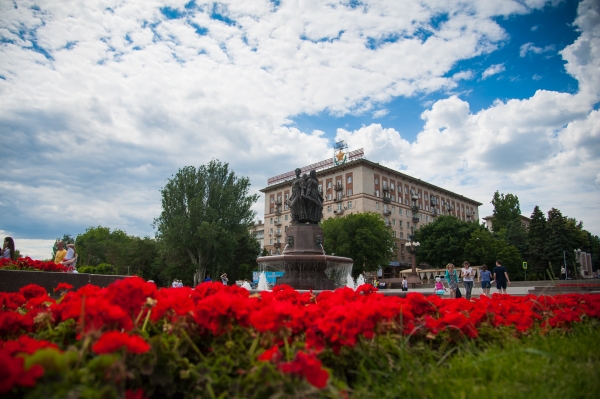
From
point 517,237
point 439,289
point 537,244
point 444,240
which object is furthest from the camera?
point 517,237

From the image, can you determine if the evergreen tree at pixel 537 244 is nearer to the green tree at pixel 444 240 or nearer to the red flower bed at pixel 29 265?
the green tree at pixel 444 240

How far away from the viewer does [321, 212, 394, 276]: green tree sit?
49.8m

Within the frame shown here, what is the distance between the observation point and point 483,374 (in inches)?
95.3

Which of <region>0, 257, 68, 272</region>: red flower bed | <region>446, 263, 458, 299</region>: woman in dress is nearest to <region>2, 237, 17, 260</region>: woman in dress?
<region>0, 257, 68, 272</region>: red flower bed

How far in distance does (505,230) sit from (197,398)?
79936 millimetres

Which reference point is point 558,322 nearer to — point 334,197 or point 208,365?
point 208,365

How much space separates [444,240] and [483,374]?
5956 cm

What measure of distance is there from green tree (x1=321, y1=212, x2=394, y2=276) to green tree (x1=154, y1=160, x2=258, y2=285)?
15.6 meters

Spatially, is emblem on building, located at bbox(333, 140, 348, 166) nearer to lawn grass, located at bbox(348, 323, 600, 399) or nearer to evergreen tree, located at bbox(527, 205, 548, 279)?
evergreen tree, located at bbox(527, 205, 548, 279)

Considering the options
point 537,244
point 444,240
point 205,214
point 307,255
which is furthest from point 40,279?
point 537,244

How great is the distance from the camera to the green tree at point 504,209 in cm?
7794

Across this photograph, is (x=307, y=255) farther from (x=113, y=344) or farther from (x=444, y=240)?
(x=444, y=240)

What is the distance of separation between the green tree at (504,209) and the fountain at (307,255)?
73731mm

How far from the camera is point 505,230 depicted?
7181cm
